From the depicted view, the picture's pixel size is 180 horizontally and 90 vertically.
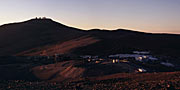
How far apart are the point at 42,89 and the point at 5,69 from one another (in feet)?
49.8

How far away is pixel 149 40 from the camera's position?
71.2 m

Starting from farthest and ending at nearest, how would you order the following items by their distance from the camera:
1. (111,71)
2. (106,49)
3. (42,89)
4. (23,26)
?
(23,26) < (106,49) < (111,71) < (42,89)

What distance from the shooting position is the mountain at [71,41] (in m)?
57.1

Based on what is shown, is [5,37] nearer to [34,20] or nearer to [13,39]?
[13,39]

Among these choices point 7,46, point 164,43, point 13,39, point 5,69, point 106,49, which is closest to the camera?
point 5,69

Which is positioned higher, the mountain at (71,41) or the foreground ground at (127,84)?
the mountain at (71,41)

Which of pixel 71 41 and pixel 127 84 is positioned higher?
pixel 71 41

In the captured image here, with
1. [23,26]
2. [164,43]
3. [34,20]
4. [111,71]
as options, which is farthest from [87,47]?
[34,20]

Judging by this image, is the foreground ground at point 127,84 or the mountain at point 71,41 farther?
the mountain at point 71,41

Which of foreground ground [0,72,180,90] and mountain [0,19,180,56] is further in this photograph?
mountain [0,19,180,56]

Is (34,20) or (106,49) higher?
(34,20)

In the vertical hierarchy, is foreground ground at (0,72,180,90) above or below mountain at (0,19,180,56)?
below

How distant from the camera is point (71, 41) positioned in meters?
72.0

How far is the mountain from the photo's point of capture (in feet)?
187
